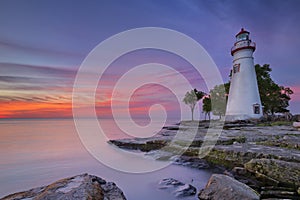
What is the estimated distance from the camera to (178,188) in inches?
236

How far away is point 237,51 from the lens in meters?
24.7

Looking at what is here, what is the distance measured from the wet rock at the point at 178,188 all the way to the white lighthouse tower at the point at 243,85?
18930 millimetres

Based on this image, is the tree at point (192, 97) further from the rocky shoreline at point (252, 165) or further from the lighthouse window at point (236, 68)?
the rocky shoreline at point (252, 165)

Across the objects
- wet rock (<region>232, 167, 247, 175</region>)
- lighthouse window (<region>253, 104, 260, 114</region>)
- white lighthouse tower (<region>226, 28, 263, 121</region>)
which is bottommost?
wet rock (<region>232, 167, 247, 175</region>)

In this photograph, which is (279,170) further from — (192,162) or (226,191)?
(192,162)

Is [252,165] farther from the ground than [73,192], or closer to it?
closer to it

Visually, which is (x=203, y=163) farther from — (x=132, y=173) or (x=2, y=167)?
A: (x=2, y=167)

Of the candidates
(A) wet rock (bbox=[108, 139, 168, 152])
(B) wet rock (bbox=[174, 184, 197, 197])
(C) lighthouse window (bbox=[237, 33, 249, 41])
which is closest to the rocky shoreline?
(B) wet rock (bbox=[174, 184, 197, 197])

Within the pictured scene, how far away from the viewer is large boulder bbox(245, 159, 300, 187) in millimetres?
→ 5477

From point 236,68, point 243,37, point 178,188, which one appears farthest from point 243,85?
point 178,188

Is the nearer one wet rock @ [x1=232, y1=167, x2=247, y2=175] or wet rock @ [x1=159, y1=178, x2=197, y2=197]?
wet rock @ [x1=159, y1=178, x2=197, y2=197]

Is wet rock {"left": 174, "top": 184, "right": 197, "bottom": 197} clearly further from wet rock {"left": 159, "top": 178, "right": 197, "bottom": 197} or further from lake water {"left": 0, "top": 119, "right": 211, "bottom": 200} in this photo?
lake water {"left": 0, "top": 119, "right": 211, "bottom": 200}

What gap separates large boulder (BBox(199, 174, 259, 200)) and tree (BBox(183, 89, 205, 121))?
1862 inches

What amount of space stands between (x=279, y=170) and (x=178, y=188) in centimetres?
309
